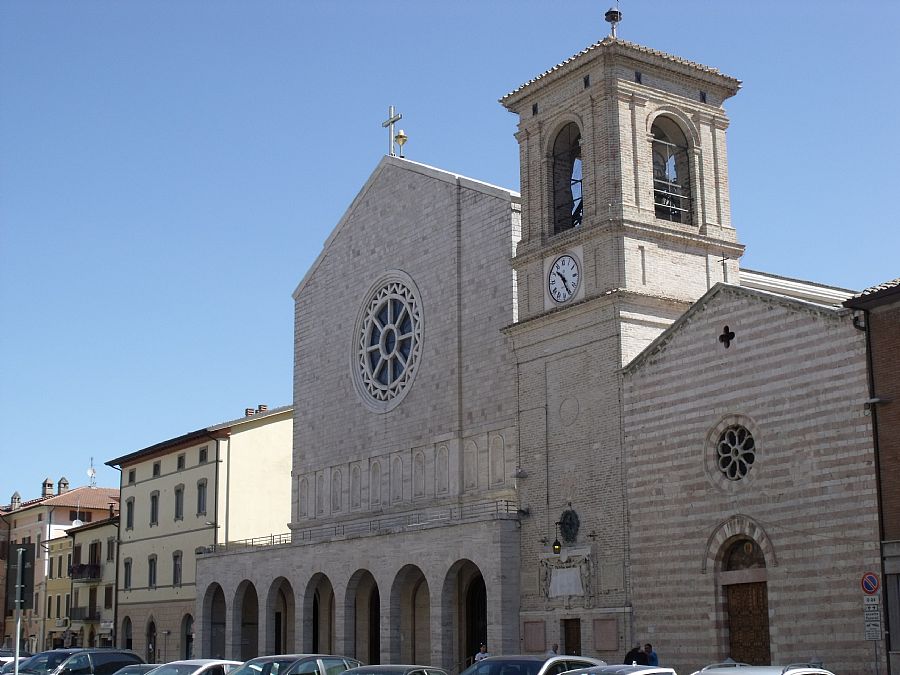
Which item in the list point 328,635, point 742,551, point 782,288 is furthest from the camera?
point 328,635

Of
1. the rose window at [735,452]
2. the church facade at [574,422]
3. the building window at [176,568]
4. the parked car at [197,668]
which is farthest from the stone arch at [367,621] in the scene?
the parked car at [197,668]

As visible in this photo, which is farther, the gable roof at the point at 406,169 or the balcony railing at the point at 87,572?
the balcony railing at the point at 87,572

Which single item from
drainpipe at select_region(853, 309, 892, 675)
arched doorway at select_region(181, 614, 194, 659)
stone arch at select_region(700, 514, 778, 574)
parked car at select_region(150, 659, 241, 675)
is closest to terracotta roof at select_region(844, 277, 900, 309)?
drainpipe at select_region(853, 309, 892, 675)

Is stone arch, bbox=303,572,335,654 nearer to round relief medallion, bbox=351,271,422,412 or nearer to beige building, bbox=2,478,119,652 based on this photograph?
round relief medallion, bbox=351,271,422,412

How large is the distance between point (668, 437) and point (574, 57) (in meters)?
11.6

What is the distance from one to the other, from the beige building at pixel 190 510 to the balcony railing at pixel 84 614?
13.8ft

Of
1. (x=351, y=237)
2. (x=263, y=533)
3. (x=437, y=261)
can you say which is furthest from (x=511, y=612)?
(x=263, y=533)

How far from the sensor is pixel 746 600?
2780 cm

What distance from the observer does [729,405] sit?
28.4m

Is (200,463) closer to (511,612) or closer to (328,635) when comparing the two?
(328,635)

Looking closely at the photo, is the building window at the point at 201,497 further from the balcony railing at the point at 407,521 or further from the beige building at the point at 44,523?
the beige building at the point at 44,523

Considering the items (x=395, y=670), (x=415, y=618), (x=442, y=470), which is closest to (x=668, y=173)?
(x=442, y=470)

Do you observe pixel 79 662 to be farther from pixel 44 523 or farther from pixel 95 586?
pixel 44 523

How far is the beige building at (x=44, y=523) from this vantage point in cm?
7606
